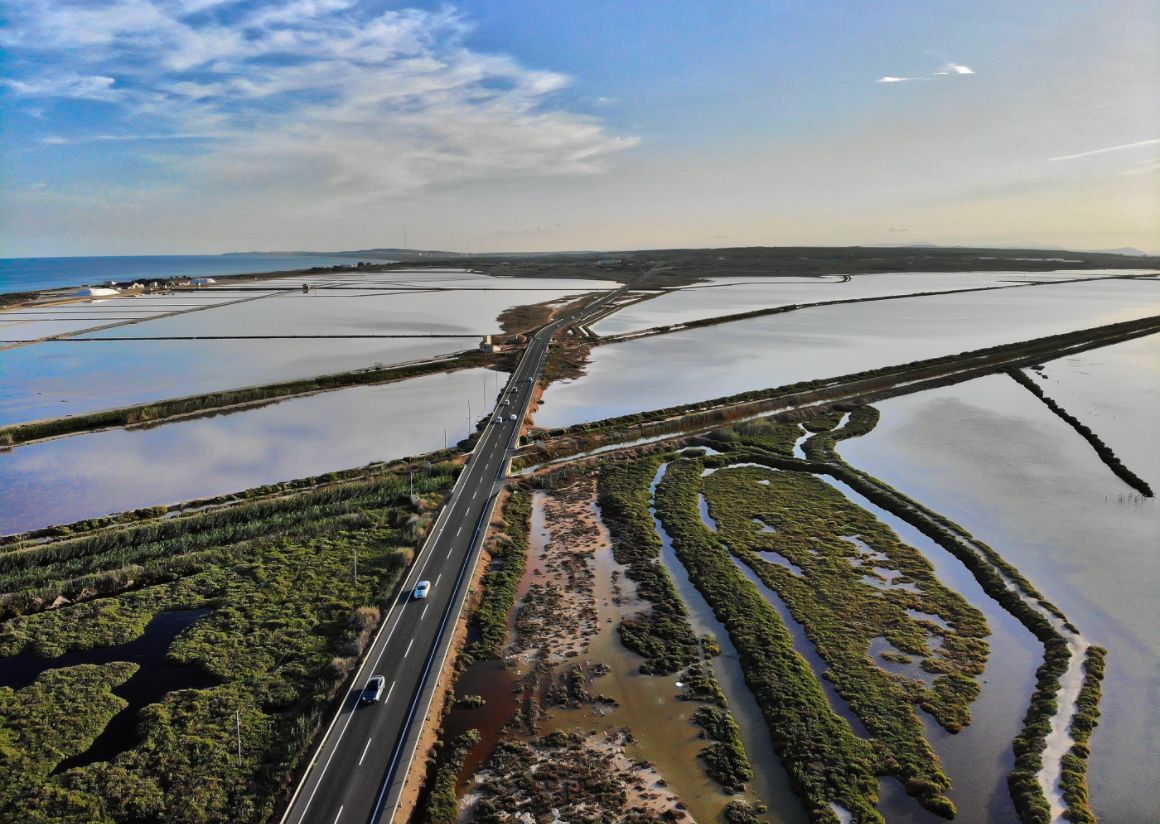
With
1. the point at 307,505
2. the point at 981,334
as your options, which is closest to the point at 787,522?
the point at 307,505

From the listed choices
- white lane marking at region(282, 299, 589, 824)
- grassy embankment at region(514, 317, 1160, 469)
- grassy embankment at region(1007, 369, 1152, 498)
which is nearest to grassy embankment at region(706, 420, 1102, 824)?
grassy embankment at region(514, 317, 1160, 469)

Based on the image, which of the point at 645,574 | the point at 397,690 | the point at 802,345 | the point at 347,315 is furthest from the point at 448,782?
the point at 347,315

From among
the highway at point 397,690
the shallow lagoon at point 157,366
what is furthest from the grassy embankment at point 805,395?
the shallow lagoon at point 157,366

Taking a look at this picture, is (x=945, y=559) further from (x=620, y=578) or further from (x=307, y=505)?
(x=307, y=505)

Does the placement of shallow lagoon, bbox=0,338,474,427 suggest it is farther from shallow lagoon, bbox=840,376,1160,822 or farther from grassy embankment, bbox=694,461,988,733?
shallow lagoon, bbox=840,376,1160,822

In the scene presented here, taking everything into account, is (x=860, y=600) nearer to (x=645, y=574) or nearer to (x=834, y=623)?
(x=834, y=623)
